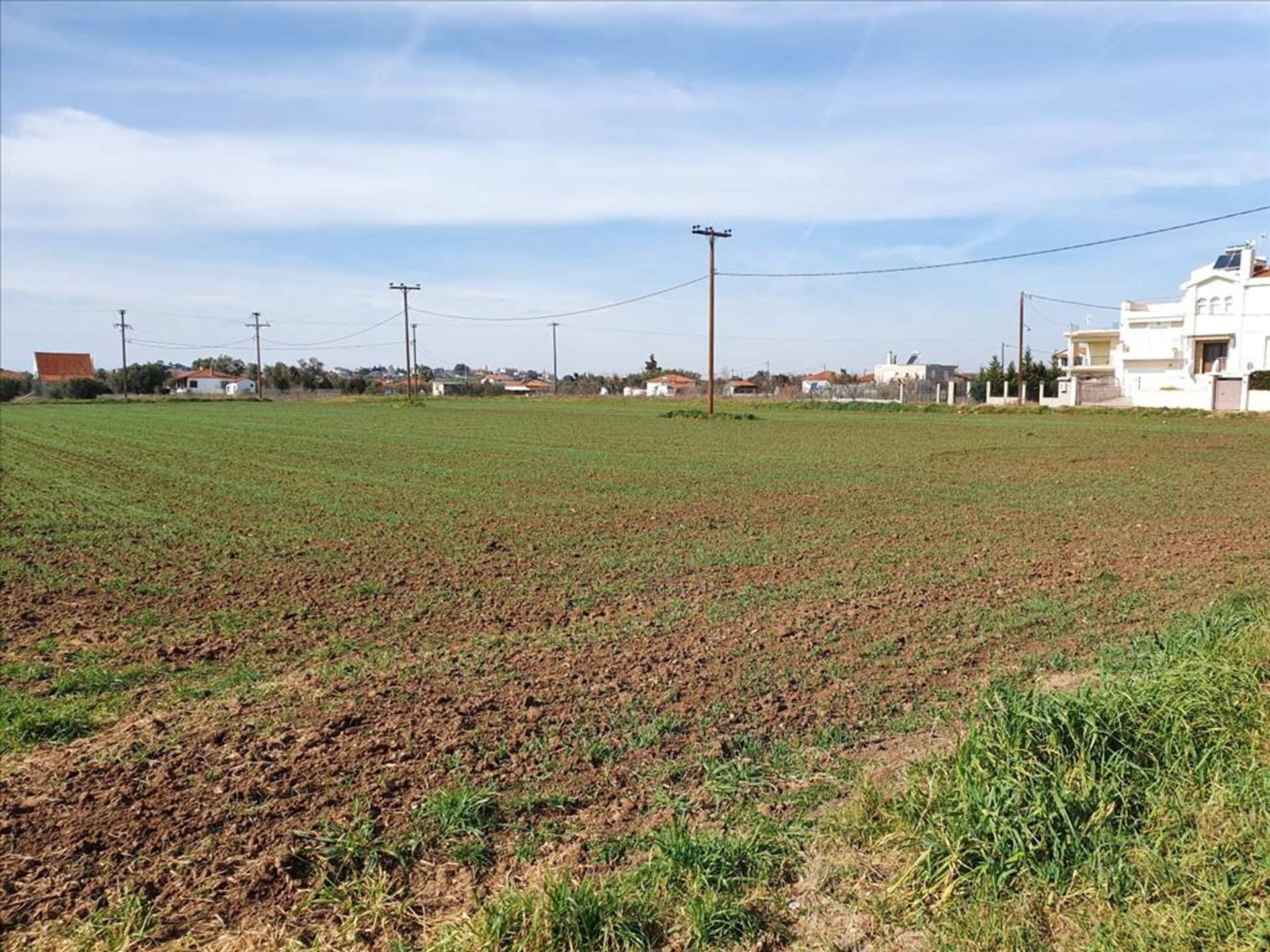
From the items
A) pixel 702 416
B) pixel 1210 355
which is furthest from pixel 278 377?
pixel 1210 355

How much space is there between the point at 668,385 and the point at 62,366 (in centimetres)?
8860

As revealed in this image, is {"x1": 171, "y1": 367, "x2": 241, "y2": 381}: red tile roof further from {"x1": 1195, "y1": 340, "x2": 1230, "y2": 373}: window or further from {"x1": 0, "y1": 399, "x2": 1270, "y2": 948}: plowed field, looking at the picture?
{"x1": 0, "y1": 399, "x2": 1270, "y2": 948}: plowed field

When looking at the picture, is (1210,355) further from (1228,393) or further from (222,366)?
(222,366)

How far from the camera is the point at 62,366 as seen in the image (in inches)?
5310

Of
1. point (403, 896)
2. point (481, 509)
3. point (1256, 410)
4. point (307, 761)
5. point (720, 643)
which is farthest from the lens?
Answer: point (1256, 410)

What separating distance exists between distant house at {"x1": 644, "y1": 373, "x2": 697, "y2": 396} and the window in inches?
2310

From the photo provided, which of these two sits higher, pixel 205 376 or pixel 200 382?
pixel 205 376

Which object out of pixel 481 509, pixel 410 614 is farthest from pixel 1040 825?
pixel 481 509

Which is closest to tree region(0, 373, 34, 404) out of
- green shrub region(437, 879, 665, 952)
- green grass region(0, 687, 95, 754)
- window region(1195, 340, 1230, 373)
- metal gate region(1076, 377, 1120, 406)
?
metal gate region(1076, 377, 1120, 406)

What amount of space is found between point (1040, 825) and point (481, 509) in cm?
1266

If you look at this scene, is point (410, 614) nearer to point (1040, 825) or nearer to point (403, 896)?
point (403, 896)

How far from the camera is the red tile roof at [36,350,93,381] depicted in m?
132

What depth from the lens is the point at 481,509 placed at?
1589cm

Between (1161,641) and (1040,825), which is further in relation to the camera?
(1161,641)
